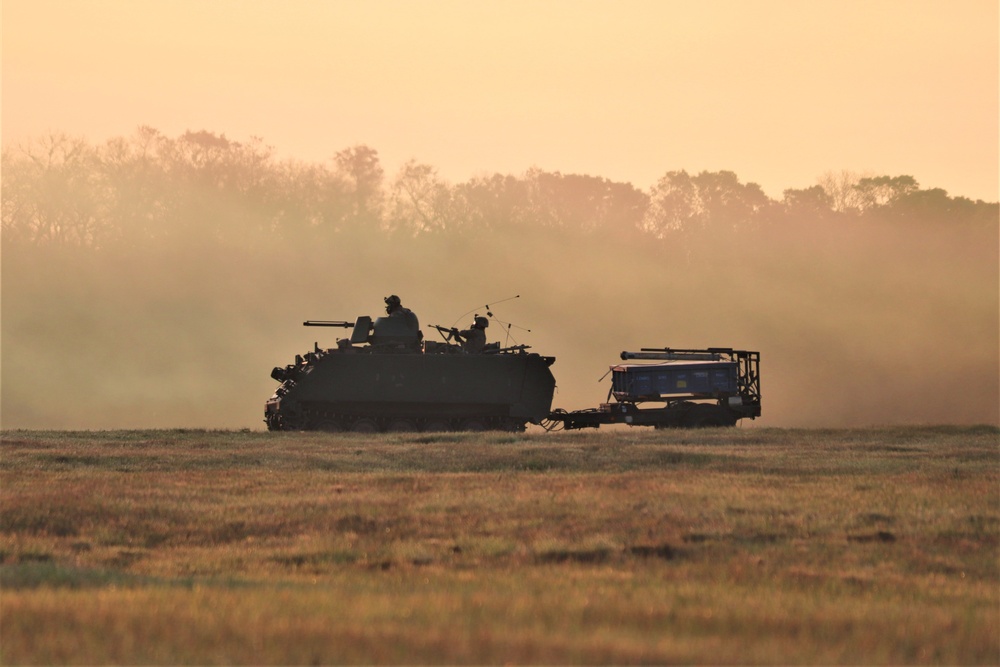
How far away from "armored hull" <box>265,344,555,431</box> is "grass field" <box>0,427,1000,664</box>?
11065 millimetres

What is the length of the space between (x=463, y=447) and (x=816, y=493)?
13892 mm

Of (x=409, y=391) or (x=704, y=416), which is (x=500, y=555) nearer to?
(x=704, y=416)

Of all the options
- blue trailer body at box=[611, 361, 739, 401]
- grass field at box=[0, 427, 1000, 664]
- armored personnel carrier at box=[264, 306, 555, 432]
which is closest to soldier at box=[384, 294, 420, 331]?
armored personnel carrier at box=[264, 306, 555, 432]

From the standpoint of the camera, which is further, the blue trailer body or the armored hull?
the armored hull

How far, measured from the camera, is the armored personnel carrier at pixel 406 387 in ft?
155

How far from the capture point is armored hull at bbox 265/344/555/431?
47312mm

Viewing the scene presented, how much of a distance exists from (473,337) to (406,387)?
3.23 metres

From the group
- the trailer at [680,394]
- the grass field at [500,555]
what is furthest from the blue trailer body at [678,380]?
the grass field at [500,555]

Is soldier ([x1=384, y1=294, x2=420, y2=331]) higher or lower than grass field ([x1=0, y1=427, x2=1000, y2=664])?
higher

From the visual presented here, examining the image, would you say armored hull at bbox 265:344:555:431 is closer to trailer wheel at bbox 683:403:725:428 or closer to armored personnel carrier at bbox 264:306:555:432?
armored personnel carrier at bbox 264:306:555:432

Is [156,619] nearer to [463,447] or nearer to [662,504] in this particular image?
[662,504]

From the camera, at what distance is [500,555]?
1764 centimetres

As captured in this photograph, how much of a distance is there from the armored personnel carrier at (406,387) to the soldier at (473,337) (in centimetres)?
20

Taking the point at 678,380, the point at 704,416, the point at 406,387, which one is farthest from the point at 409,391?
the point at 704,416
